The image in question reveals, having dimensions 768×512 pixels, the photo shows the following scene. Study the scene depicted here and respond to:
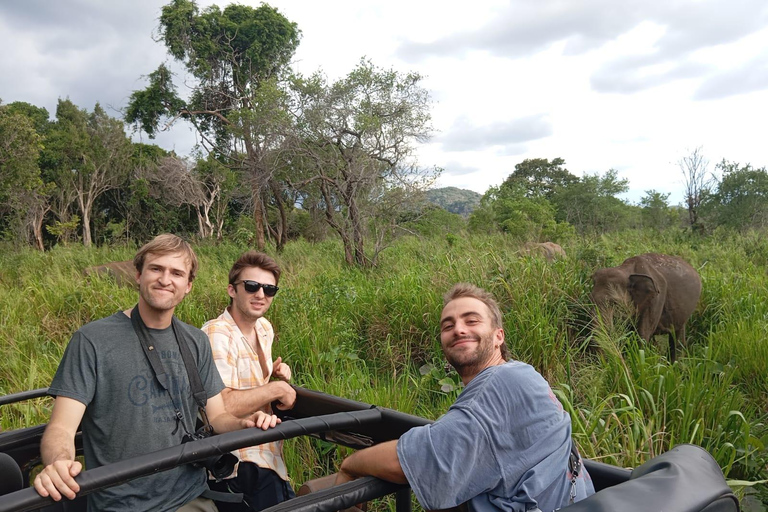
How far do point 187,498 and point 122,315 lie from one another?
30.1 inches

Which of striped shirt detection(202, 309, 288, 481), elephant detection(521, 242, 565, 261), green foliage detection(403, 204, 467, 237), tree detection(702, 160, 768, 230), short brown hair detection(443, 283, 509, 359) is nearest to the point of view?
short brown hair detection(443, 283, 509, 359)

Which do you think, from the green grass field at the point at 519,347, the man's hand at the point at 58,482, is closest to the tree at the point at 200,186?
the green grass field at the point at 519,347

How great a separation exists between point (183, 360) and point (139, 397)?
0.23 m

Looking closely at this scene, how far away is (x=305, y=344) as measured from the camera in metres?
5.27

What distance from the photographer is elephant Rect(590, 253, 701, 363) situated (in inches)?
236

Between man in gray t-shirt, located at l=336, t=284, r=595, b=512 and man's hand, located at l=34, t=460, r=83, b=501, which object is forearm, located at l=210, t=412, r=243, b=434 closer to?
man in gray t-shirt, located at l=336, t=284, r=595, b=512

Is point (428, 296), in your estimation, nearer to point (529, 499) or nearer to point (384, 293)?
point (384, 293)

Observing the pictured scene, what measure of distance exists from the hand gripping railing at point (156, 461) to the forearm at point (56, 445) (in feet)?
1.49

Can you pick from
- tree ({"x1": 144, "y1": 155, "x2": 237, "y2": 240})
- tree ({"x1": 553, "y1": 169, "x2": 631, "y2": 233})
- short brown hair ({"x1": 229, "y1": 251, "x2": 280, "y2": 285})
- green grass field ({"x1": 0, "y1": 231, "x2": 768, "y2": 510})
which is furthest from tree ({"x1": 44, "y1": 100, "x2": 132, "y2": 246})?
short brown hair ({"x1": 229, "y1": 251, "x2": 280, "y2": 285})

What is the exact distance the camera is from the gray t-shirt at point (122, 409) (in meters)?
2.12

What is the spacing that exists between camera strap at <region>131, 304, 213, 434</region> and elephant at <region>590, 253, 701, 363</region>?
4378 millimetres

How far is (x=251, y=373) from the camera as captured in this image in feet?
9.68

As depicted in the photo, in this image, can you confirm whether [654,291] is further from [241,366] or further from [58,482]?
[58,482]

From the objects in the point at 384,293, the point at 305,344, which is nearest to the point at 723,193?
the point at 384,293
